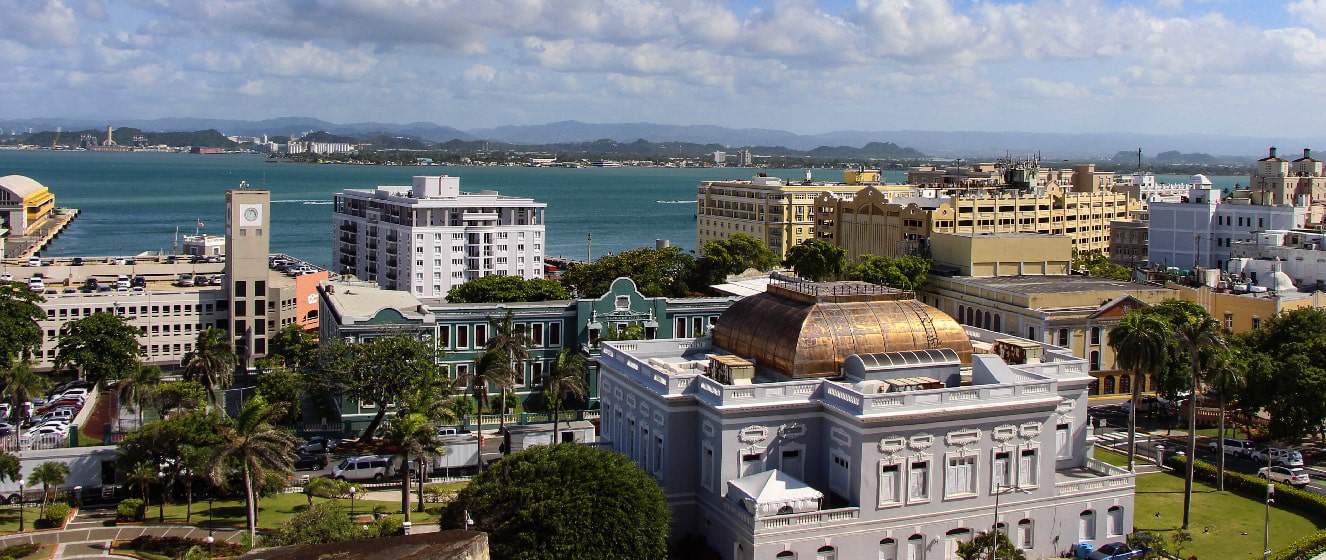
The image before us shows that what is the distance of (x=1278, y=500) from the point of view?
165ft

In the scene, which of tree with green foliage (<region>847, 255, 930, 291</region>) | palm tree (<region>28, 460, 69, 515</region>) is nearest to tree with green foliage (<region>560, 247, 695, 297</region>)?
tree with green foliage (<region>847, 255, 930, 291</region>)

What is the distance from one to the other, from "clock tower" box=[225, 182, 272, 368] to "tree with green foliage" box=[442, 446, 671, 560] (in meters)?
46.6

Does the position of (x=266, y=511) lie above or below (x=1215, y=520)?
below

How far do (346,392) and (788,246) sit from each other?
87.5 meters

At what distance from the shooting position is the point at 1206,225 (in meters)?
110

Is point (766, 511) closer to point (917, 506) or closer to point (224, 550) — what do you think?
point (917, 506)

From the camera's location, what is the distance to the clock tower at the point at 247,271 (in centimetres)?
8000

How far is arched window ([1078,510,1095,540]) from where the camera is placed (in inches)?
1736

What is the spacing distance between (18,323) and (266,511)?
30.8 metres

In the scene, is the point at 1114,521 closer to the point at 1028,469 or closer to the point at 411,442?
the point at 1028,469

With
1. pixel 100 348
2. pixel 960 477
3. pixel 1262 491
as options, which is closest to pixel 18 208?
pixel 100 348

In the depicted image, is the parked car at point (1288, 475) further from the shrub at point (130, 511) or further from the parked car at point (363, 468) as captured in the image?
the shrub at point (130, 511)

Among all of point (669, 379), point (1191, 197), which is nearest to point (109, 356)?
point (669, 379)

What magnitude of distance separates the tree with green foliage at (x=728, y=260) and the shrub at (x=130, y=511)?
50.8m
